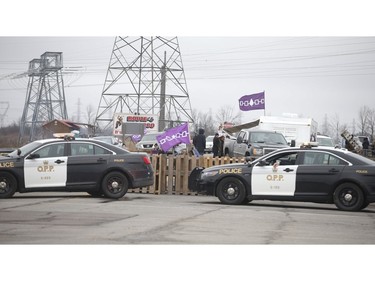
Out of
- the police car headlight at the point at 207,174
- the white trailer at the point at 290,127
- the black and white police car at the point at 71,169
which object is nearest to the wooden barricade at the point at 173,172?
the black and white police car at the point at 71,169

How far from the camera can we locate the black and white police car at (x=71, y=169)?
54.4 feet

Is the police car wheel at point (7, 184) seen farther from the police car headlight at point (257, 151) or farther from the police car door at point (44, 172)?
the police car headlight at point (257, 151)

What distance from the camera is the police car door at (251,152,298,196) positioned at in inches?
610

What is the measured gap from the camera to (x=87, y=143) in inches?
671

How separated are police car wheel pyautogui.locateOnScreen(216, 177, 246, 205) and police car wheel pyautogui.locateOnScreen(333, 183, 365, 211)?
2.24 m

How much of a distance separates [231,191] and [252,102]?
1787 cm

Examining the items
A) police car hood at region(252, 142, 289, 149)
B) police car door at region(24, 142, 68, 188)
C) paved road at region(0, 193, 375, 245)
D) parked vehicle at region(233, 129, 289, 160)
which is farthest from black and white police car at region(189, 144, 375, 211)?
police car hood at region(252, 142, 289, 149)

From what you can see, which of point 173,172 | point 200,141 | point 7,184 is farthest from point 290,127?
point 7,184

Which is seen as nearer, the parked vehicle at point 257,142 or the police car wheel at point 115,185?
the police car wheel at point 115,185

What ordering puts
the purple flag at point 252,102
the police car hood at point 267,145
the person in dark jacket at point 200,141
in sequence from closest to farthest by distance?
the police car hood at point 267,145, the person in dark jacket at point 200,141, the purple flag at point 252,102

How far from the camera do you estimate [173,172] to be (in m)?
20.1

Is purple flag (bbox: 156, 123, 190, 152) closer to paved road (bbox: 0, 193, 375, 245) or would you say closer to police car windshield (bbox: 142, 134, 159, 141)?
paved road (bbox: 0, 193, 375, 245)

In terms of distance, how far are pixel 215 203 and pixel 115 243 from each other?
7546mm

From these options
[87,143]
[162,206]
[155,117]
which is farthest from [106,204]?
[155,117]
